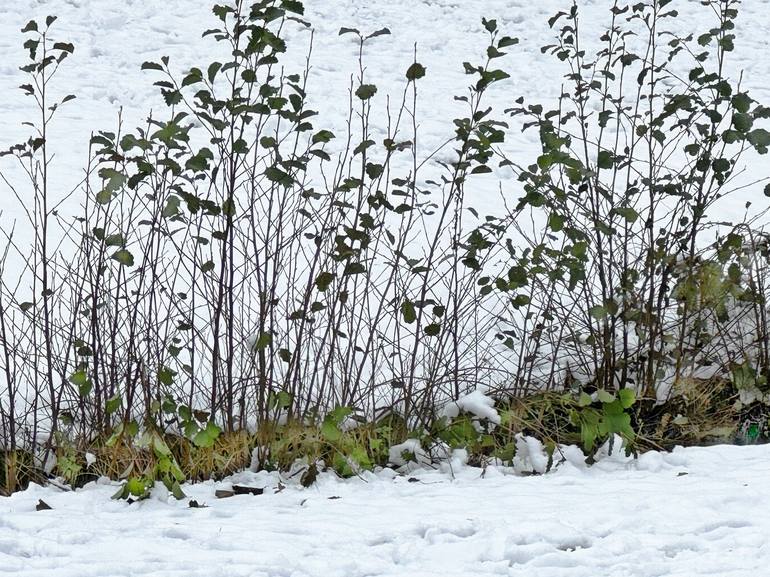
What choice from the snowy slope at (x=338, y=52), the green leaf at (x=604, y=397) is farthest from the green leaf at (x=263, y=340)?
the snowy slope at (x=338, y=52)

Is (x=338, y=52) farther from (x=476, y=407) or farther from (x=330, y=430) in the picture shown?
(x=330, y=430)

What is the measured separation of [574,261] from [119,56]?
20.1ft

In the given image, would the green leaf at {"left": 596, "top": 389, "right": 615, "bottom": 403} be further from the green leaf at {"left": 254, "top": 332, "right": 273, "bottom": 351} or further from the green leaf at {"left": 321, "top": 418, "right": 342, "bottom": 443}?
the green leaf at {"left": 254, "top": 332, "right": 273, "bottom": 351}

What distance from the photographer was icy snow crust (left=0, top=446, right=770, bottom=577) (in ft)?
8.92

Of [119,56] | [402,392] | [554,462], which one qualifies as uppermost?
[119,56]

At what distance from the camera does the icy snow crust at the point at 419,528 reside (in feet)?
8.92

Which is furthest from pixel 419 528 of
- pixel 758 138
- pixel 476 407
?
pixel 758 138

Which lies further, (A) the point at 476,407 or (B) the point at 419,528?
(A) the point at 476,407

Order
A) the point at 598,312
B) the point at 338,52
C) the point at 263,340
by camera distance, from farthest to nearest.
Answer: the point at 338,52, the point at 598,312, the point at 263,340

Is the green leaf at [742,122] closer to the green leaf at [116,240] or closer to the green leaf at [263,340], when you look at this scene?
the green leaf at [263,340]

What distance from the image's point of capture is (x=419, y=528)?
301 cm

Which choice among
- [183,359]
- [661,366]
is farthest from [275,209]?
[661,366]

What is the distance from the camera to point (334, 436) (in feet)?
11.5

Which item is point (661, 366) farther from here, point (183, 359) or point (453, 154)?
point (453, 154)
